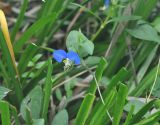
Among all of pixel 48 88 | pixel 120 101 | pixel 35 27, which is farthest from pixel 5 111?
pixel 35 27

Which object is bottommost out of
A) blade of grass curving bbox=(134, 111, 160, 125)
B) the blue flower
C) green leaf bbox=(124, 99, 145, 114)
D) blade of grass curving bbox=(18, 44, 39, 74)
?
green leaf bbox=(124, 99, 145, 114)

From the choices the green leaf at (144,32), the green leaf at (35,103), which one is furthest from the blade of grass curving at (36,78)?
the green leaf at (144,32)

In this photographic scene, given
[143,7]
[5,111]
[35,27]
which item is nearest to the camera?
[5,111]

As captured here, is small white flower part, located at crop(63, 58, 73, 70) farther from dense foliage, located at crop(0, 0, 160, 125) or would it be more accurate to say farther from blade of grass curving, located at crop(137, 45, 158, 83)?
blade of grass curving, located at crop(137, 45, 158, 83)

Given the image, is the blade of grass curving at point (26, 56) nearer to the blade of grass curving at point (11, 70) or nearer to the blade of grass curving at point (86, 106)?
the blade of grass curving at point (11, 70)

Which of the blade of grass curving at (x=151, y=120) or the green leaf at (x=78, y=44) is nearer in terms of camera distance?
the blade of grass curving at (x=151, y=120)

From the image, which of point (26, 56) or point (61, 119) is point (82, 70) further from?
point (61, 119)

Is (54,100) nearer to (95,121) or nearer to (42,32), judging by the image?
(42,32)

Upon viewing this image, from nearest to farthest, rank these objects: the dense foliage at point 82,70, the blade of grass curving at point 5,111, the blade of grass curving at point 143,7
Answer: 1. the blade of grass curving at point 5,111
2. the dense foliage at point 82,70
3. the blade of grass curving at point 143,7

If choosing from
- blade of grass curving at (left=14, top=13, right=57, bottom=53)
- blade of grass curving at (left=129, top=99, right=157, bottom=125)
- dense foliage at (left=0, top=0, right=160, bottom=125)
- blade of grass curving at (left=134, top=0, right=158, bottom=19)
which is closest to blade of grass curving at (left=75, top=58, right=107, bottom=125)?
dense foliage at (left=0, top=0, right=160, bottom=125)
